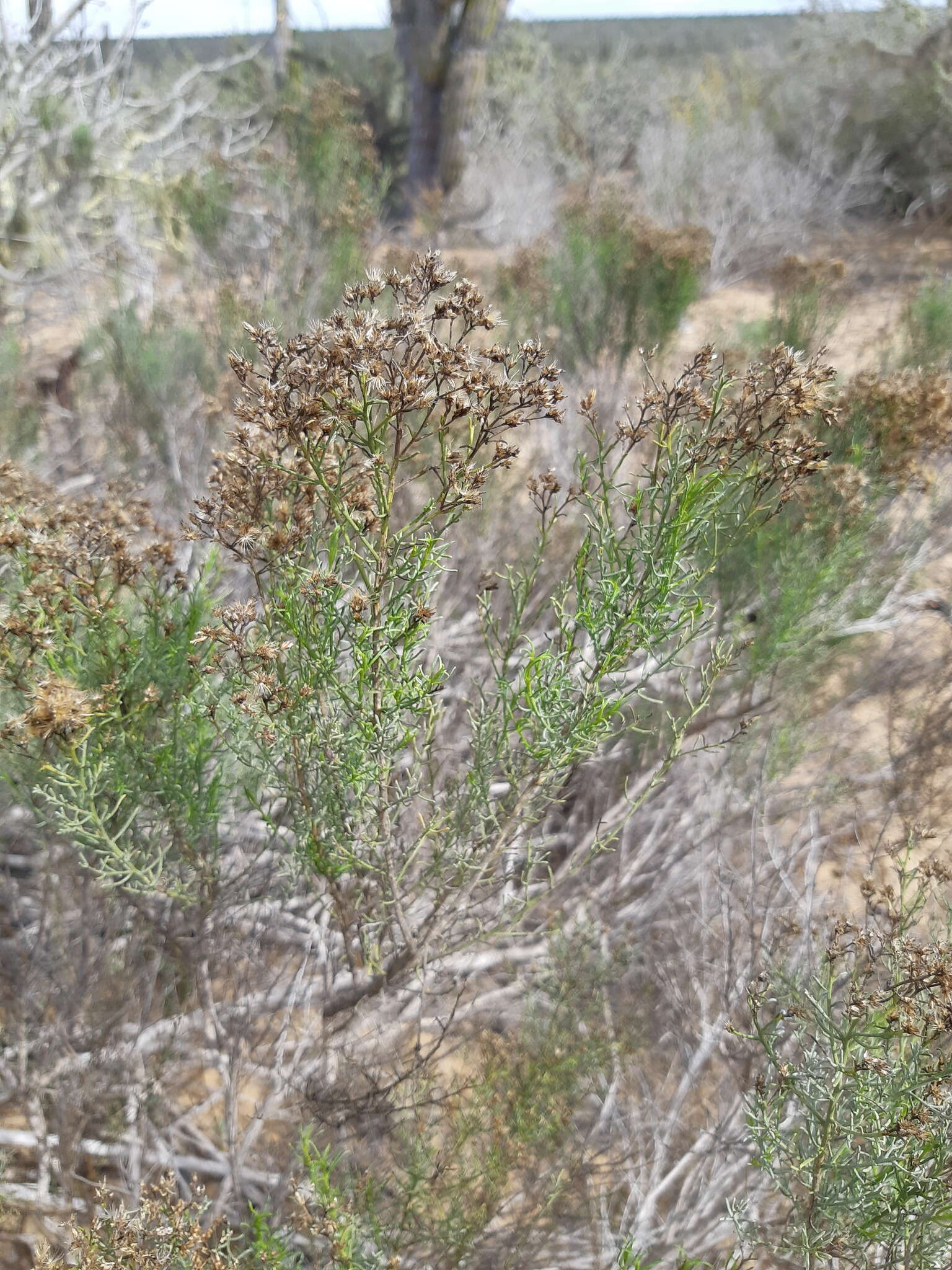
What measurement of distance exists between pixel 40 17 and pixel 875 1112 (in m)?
6.77

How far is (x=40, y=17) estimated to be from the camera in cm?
507

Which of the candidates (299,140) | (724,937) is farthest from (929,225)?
(724,937)

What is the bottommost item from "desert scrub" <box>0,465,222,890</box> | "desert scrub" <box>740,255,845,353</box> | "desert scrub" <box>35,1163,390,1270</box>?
"desert scrub" <box>35,1163,390,1270</box>

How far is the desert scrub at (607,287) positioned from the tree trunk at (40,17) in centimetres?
309

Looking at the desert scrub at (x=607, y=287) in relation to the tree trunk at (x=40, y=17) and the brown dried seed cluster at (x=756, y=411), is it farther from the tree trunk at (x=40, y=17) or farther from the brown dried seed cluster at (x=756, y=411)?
the tree trunk at (x=40, y=17)

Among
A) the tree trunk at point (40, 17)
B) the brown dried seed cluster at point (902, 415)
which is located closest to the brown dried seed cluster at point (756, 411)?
the brown dried seed cluster at point (902, 415)

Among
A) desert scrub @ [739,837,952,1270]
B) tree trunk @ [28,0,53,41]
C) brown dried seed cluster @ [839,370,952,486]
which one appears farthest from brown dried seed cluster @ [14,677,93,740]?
tree trunk @ [28,0,53,41]

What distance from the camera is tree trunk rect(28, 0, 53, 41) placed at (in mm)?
4851

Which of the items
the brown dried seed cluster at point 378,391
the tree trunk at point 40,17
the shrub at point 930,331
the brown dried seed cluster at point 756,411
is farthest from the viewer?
the tree trunk at point 40,17

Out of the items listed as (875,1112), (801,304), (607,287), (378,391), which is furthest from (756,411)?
(607,287)

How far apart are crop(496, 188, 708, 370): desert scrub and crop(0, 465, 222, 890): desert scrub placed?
2.99 metres

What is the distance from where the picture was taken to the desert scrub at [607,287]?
410cm

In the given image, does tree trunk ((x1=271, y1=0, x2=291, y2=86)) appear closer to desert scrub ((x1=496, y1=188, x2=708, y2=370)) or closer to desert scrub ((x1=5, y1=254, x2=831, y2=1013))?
desert scrub ((x1=496, y1=188, x2=708, y2=370))

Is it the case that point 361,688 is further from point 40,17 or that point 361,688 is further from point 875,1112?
point 40,17
